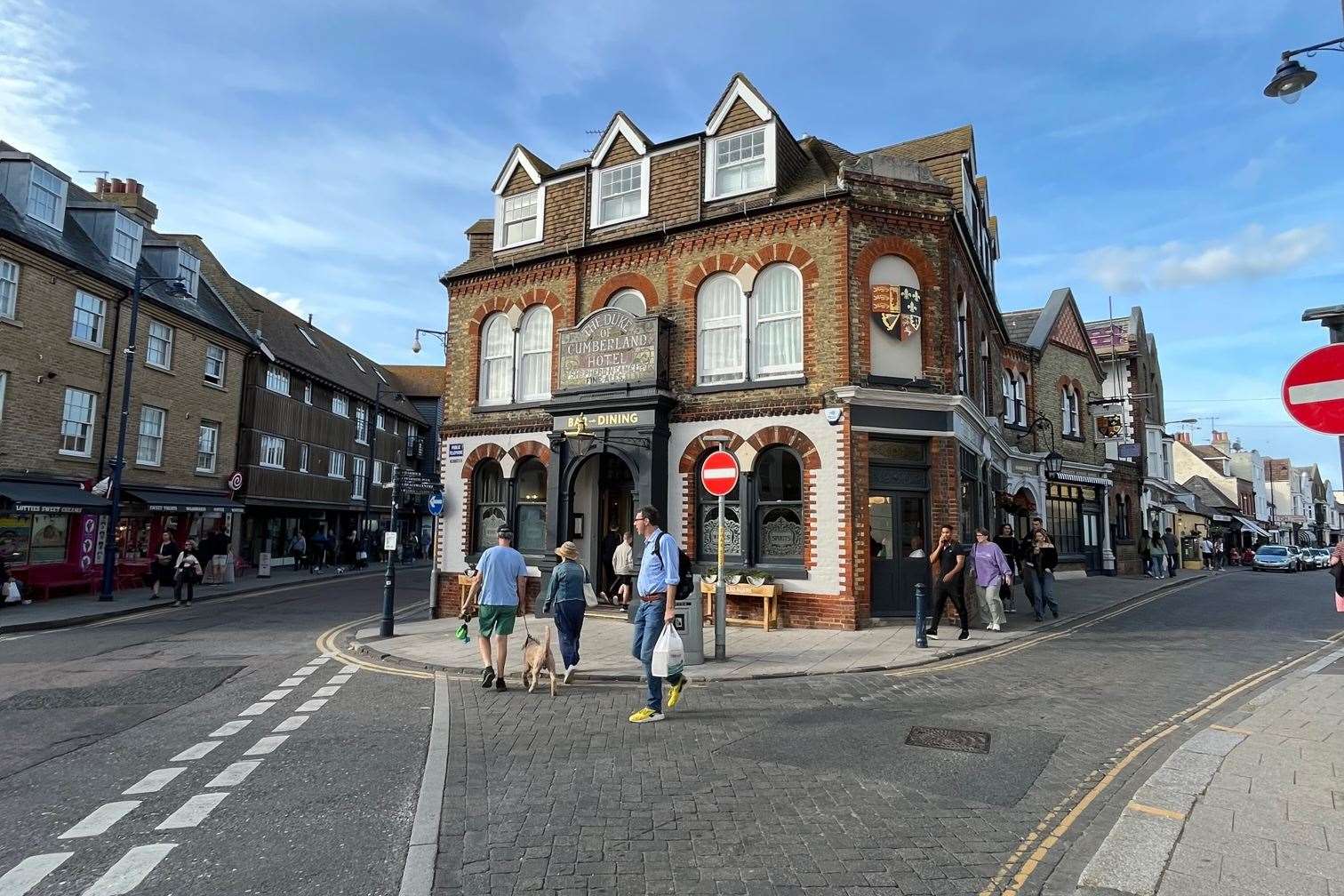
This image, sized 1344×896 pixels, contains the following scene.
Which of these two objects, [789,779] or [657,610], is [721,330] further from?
[789,779]

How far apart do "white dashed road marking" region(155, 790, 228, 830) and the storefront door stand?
34.5 feet

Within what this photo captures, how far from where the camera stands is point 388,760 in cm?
577

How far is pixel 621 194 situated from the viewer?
16.4 metres

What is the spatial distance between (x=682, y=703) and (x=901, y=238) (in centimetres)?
1016

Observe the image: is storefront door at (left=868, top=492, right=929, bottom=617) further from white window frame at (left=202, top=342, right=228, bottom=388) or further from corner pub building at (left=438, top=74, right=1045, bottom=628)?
white window frame at (left=202, top=342, right=228, bottom=388)

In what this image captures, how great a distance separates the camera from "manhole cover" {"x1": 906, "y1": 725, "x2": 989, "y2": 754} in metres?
6.01

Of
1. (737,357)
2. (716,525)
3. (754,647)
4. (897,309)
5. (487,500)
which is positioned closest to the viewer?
(754,647)

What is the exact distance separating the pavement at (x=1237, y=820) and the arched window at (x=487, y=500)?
13.6 meters

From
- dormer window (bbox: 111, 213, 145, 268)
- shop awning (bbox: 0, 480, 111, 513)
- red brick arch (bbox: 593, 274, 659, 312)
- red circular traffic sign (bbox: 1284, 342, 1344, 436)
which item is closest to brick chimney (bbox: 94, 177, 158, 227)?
dormer window (bbox: 111, 213, 145, 268)

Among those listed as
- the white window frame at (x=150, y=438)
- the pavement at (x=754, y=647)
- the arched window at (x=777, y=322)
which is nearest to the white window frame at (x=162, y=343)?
the white window frame at (x=150, y=438)

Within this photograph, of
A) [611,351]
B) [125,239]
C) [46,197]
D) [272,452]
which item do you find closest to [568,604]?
[611,351]

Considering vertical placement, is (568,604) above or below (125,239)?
below

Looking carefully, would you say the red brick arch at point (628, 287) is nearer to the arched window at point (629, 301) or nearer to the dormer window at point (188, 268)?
the arched window at point (629, 301)

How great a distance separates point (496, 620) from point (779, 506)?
6.66 m
